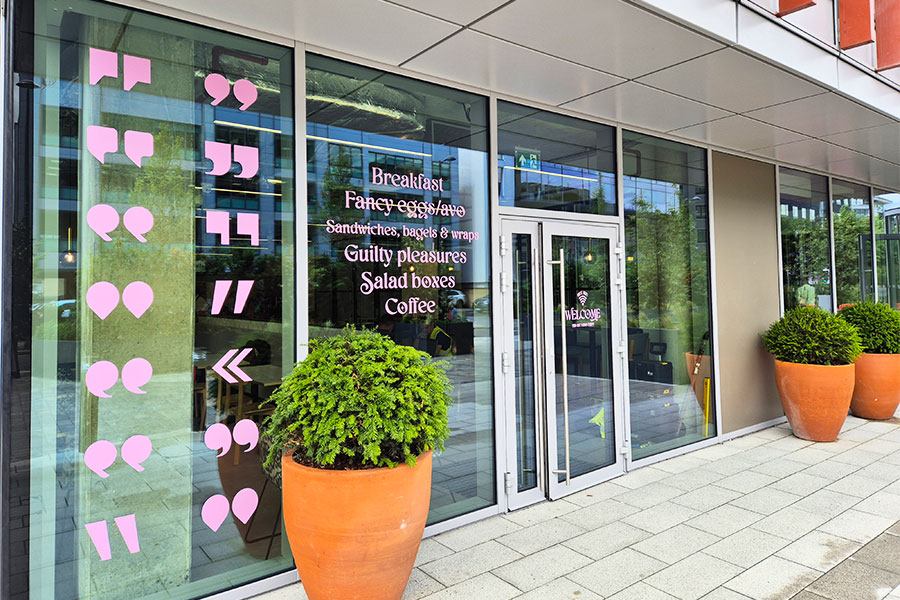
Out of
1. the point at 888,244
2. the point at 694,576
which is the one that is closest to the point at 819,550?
the point at 694,576

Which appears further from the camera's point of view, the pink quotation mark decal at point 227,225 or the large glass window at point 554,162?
the large glass window at point 554,162

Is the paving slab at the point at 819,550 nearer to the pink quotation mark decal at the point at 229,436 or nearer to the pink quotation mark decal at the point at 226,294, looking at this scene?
the pink quotation mark decal at the point at 229,436

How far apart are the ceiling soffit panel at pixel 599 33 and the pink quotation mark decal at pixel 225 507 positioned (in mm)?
2784

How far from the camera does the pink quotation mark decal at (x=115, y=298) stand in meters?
2.65

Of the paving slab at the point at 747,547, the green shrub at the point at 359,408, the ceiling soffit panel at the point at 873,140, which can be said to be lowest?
the paving slab at the point at 747,547

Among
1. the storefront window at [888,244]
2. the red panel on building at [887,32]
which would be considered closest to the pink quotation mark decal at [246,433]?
the red panel on building at [887,32]

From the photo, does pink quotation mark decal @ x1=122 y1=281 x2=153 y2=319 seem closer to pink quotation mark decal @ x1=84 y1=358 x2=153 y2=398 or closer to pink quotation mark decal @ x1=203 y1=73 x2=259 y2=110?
pink quotation mark decal @ x1=84 y1=358 x2=153 y2=398

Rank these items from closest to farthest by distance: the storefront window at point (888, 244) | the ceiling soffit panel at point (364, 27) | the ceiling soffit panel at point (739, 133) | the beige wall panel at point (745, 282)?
the ceiling soffit panel at point (364, 27)
the ceiling soffit panel at point (739, 133)
the beige wall panel at point (745, 282)
the storefront window at point (888, 244)

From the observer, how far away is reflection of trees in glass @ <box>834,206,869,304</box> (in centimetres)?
755

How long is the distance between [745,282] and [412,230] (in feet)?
13.7

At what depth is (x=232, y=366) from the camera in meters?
2.97

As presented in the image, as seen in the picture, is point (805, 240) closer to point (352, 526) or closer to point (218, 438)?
point (352, 526)

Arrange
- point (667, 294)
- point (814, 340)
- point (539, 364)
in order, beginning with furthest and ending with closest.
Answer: point (814, 340)
point (667, 294)
point (539, 364)

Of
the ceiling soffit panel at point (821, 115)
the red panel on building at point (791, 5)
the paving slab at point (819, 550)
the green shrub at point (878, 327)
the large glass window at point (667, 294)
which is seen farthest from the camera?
the green shrub at point (878, 327)
